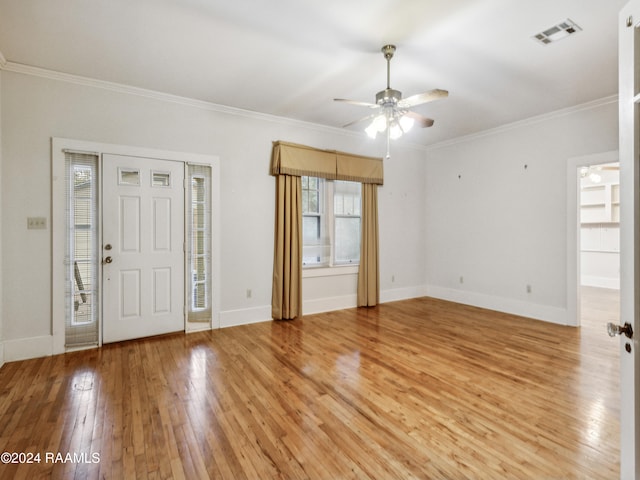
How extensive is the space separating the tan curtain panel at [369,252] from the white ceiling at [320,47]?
181cm

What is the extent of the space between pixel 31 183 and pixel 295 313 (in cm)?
340

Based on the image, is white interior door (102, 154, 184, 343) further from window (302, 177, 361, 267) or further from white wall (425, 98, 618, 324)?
white wall (425, 98, 618, 324)

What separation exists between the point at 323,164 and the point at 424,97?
2449 mm

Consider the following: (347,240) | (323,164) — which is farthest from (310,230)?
(323,164)

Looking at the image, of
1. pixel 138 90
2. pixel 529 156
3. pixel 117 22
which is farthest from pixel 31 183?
pixel 529 156

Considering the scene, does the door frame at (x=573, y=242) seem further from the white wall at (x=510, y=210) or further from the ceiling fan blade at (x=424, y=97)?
the ceiling fan blade at (x=424, y=97)

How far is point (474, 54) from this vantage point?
2.99 meters

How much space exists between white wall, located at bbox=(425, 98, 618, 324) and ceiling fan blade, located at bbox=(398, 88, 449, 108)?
285 cm

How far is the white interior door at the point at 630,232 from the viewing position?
1127 mm

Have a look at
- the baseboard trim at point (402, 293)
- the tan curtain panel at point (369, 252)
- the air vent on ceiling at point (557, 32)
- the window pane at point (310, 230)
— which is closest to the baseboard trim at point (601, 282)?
the baseboard trim at point (402, 293)

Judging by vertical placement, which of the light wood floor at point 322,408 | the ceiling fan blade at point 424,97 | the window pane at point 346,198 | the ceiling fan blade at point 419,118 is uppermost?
the ceiling fan blade at point 424,97

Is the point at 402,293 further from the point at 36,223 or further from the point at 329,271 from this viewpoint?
the point at 36,223

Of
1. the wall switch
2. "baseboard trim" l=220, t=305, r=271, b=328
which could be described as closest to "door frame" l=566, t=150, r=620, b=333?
"baseboard trim" l=220, t=305, r=271, b=328

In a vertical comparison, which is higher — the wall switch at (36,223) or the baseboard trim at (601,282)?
the wall switch at (36,223)
